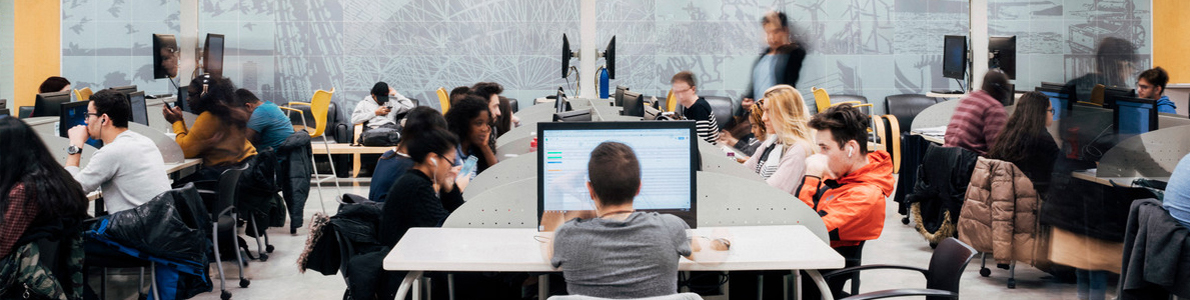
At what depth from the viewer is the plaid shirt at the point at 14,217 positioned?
3383mm

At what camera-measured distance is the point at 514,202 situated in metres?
3.03

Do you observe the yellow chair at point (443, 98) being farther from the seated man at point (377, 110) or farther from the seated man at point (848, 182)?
the seated man at point (848, 182)

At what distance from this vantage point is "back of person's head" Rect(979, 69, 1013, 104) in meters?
5.36

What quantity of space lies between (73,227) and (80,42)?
823cm

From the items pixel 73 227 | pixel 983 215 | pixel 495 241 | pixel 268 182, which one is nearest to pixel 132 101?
pixel 268 182

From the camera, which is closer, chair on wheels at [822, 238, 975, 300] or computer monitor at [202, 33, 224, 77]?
chair on wheels at [822, 238, 975, 300]

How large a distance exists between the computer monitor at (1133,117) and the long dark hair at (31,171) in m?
4.04

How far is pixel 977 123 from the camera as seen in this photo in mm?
5305

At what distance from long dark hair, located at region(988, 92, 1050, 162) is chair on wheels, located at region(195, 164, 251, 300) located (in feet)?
12.0

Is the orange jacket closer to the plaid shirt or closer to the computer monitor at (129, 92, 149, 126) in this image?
the plaid shirt

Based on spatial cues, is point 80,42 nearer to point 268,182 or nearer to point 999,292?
point 268,182

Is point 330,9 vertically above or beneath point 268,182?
above

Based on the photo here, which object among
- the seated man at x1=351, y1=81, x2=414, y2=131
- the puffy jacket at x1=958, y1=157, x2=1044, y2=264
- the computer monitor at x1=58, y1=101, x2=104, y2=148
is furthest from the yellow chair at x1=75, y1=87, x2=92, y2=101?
the puffy jacket at x1=958, y1=157, x2=1044, y2=264

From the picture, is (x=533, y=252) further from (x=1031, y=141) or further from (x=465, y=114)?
(x=1031, y=141)
